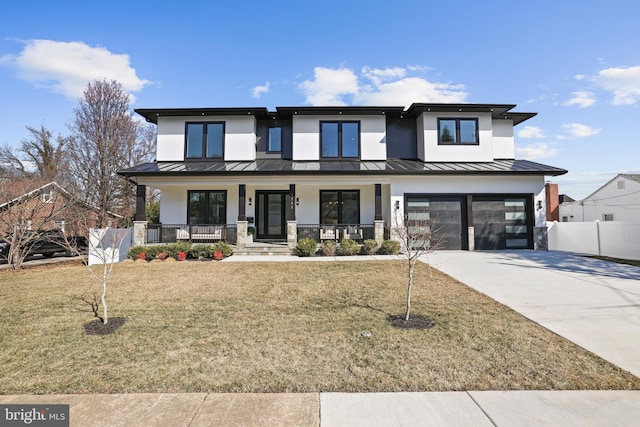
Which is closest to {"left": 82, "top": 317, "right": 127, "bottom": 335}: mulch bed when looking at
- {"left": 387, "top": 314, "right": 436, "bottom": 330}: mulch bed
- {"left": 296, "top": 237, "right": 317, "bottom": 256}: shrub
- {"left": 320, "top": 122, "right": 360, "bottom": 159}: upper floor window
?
{"left": 387, "top": 314, "right": 436, "bottom": 330}: mulch bed

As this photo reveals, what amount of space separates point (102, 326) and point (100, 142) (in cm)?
1943

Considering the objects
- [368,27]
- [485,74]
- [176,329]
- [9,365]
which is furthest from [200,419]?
[485,74]

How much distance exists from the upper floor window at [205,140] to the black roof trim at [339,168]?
0.62 m

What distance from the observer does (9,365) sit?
12.0 feet

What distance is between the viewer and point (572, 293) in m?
6.46

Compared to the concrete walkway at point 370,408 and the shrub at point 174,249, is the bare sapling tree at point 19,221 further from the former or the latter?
the concrete walkway at point 370,408

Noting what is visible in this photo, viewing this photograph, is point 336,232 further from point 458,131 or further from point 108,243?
point 108,243

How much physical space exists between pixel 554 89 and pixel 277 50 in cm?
1200

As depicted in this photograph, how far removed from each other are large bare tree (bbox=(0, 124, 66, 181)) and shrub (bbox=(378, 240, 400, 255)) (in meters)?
26.8

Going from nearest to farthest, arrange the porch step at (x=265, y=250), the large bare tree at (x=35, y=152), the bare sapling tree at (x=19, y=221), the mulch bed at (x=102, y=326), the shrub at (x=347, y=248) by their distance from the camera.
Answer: the mulch bed at (x=102, y=326) → the bare sapling tree at (x=19, y=221) → the shrub at (x=347, y=248) → the porch step at (x=265, y=250) → the large bare tree at (x=35, y=152)

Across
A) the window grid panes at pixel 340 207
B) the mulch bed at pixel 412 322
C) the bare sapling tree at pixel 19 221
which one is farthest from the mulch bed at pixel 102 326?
the window grid panes at pixel 340 207

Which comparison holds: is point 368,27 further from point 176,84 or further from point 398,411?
point 398,411

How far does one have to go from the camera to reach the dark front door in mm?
15406

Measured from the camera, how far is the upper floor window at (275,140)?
51.9 ft
